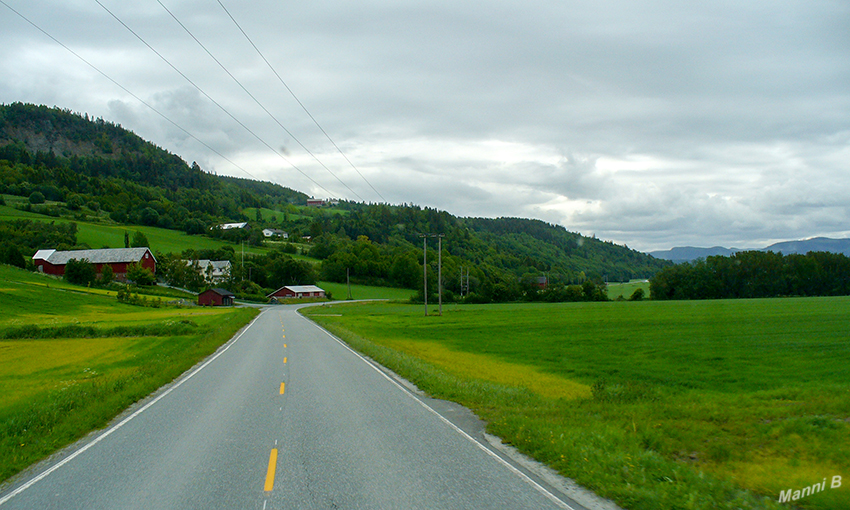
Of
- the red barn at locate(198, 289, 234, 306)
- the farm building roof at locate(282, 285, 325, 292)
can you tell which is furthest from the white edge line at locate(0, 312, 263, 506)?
the farm building roof at locate(282, 285, 325, 292)

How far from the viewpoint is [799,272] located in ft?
403

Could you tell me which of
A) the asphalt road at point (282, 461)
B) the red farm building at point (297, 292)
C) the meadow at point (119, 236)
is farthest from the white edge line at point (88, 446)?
the meadow at point (119, 236)

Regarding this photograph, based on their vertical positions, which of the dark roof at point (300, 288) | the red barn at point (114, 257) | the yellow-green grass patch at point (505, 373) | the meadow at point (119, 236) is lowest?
the yellow-green grass patch at point (505, 373)

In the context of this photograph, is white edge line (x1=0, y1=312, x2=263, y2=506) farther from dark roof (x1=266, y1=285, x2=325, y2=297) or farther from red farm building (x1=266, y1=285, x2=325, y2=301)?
dark roof (x1=266, y1=285, x2=325, y2=297)

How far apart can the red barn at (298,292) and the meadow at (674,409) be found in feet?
320

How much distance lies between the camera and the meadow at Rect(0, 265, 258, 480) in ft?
36.0

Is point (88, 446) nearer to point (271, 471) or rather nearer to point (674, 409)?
point (271, 471)

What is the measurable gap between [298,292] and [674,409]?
121 metres

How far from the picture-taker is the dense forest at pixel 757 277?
395 ft

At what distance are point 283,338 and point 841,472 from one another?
33.2 metres

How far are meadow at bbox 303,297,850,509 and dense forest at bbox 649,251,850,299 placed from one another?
98.3m

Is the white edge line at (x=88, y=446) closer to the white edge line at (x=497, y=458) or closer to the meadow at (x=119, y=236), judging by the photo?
the white edge line at (x=497, y=458)

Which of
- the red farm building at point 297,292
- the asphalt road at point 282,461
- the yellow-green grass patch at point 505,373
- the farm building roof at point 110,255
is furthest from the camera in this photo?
the red farm building at point 297,292

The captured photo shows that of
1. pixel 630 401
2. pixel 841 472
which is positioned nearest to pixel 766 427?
pixel 841 472
